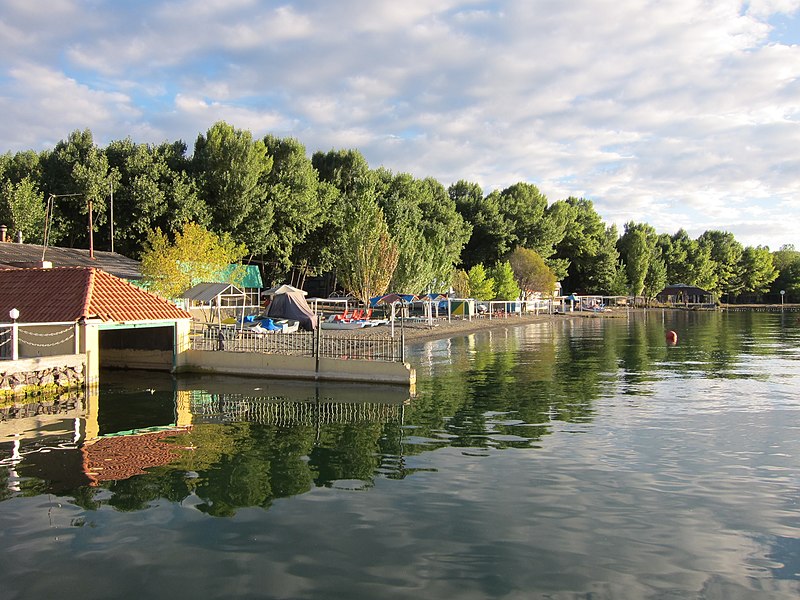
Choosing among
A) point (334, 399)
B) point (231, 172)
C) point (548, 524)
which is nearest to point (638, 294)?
point (231, 172)

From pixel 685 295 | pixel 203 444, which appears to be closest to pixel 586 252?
pixel 685 295

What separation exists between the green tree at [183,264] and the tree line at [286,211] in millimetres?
2224

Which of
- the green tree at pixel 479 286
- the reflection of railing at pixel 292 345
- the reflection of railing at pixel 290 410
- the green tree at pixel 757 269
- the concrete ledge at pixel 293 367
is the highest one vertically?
the green tree at pixel 757 269

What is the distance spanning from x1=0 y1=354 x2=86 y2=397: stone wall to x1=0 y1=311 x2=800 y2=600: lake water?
1847 millimetres

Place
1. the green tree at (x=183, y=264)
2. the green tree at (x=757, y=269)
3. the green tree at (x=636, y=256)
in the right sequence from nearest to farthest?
the green tree at (x=183, y=264)
the green tree at (x=636, y=256)
the green tree at (x=757, y=269)

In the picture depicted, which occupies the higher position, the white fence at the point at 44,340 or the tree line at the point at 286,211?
the tree line at the point at 286,211

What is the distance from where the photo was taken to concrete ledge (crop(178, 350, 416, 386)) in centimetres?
2480

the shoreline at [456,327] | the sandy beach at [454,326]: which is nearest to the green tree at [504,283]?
the shoreline at [456,327]

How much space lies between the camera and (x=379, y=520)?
35.8 feet

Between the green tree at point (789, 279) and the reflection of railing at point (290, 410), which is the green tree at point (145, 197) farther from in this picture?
the green tree at point (789, 279)

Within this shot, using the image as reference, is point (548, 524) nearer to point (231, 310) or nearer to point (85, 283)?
point (85, 283)

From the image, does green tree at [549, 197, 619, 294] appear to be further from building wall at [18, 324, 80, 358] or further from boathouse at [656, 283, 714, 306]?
building wall at [18, 324, 80, 358]

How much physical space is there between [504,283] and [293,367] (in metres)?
62.1

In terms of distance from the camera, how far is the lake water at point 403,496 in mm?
8812
